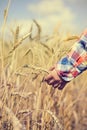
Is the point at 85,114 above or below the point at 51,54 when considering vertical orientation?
below

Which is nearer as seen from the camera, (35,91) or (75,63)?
(75,63)

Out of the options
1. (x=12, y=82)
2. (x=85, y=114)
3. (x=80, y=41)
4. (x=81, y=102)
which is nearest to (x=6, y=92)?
(x=12, y=82)

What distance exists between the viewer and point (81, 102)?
1933mm

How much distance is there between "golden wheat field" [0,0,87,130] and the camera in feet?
3.69

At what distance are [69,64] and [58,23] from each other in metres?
0.51

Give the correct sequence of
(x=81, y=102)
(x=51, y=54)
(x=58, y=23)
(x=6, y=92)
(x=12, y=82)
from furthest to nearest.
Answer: (x=81, y=102), (x=58, y=23), (x=51, y=54), (x=12, y=82), (x=6, y=92)

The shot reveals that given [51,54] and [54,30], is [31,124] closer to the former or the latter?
[51,54]

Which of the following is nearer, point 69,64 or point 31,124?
point 69,64

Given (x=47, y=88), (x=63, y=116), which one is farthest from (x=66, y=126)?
(x=47, y=88)

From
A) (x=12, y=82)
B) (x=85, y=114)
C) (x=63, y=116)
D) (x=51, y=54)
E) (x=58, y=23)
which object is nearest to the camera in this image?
(x=12, y=82)

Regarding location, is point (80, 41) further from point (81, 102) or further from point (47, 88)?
point (81, 102)

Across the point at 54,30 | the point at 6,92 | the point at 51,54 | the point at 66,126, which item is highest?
the point at 54,30

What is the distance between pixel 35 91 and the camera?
1.50 m

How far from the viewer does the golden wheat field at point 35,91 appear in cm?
112
